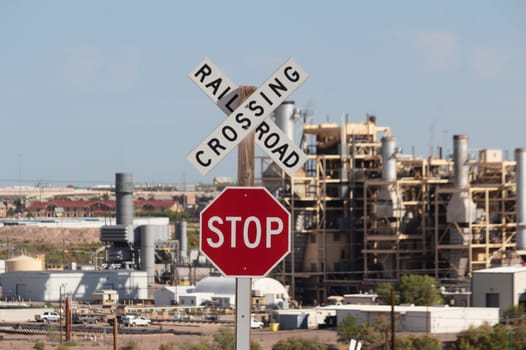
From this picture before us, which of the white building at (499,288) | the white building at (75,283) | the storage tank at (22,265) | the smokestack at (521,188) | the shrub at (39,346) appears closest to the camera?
the shrub at (39,346)

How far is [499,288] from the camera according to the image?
178 feet

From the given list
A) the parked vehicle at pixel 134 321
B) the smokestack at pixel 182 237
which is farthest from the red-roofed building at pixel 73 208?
the parked vehicle at pixel 134 321

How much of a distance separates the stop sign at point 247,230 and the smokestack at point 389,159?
59.0 m

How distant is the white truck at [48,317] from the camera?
57.7 metres

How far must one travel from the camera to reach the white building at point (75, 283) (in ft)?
222

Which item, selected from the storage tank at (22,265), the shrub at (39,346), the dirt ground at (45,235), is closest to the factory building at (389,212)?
the storage tank at (22,265)

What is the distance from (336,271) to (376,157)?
631cm

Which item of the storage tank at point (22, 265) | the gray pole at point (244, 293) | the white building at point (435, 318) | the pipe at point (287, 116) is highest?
the pipe at point (287, 116)

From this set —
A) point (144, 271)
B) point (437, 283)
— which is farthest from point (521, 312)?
point (144, 271)

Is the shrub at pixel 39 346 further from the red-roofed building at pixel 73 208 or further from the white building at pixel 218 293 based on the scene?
the red-roofed building at pixel 73 208

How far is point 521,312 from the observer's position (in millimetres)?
51125

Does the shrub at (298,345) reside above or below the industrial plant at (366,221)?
below

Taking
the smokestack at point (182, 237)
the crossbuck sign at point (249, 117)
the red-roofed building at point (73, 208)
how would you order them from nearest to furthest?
the crossbuck sign at point (249, 117)
the smokestack at point (182, 237)
the red-roofed building at point (73, 208)

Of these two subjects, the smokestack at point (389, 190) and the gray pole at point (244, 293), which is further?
the smokestack at point (389, 190)
